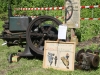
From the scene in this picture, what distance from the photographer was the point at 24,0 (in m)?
21.5

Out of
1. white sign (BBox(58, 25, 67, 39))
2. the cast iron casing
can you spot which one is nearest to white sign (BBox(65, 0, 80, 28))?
the cast iron casing

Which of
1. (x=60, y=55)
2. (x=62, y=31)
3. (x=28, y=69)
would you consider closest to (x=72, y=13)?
(x=62, y=31)

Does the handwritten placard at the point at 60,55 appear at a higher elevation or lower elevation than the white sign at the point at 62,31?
lower

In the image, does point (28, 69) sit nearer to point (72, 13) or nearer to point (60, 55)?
point (60, 55)

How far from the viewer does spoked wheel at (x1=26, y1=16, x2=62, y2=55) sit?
670 centimetres

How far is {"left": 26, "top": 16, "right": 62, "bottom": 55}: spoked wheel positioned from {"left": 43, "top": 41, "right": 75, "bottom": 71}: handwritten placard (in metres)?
0.52

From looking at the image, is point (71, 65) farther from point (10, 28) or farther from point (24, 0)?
point (24, 0)

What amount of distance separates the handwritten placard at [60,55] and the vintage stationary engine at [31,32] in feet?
1.68

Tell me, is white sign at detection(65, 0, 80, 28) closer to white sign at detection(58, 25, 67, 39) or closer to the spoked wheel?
the spoked wheel

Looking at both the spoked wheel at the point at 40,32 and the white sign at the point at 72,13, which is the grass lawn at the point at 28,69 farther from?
the white sign at the point at 72,13

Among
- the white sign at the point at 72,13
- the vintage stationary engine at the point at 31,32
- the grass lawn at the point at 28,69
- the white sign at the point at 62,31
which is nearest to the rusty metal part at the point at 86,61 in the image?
the grass lawn at the point at 28,69

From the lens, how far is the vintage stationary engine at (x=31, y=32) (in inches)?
265

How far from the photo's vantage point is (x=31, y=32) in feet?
22.3

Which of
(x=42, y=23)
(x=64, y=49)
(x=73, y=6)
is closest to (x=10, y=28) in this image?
(x=42, y=23)
